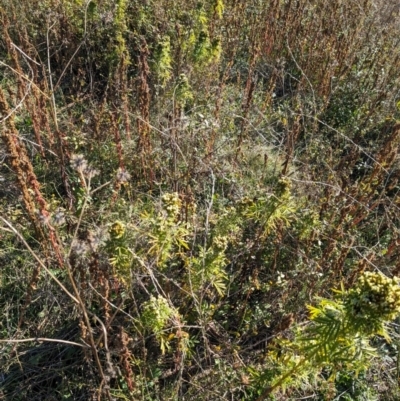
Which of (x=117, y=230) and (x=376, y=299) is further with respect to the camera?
(x=117, y=230)

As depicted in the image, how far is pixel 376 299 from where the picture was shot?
119 cm

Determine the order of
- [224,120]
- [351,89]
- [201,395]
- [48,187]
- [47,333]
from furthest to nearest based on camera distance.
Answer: [351,89] < [224,120] < [48,187] < [47,333] < [201,395]

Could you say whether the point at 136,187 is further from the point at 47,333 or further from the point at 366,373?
the point at 366,373

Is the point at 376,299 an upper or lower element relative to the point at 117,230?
upper

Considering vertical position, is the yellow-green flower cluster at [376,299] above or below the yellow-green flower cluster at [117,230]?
above

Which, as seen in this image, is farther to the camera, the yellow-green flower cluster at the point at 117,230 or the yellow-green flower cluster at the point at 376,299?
the yellow-green flower cluster at the point at 117,230

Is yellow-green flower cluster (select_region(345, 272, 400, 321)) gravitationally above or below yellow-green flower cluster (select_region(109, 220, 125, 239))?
above

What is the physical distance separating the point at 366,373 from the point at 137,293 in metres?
1.36

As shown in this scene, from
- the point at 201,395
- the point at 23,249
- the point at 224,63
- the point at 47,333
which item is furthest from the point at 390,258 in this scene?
the point at 224,63

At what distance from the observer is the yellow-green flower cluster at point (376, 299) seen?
1173 millimetres

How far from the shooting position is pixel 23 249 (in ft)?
8.09

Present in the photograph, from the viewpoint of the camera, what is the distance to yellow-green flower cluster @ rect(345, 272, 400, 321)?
3.85ft

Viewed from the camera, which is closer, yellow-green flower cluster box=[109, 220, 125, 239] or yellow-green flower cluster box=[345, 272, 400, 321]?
yellow-green flower cluster box=[345, 272, 400, 321]

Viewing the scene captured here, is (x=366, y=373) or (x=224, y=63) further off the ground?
(x=224, y=63)
